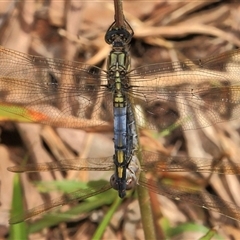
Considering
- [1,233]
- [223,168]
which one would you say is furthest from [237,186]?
[1,233]

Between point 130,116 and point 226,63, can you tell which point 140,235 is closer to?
point 130,116

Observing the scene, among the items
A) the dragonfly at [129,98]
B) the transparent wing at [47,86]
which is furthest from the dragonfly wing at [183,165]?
the transparent wing at [47,86]

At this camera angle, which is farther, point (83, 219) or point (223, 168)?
point (83, 219)

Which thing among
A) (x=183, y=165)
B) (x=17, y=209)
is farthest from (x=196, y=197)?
(x=17, y=209)

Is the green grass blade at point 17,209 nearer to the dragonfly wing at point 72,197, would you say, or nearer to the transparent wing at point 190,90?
the dragonfly wing at point 72,197

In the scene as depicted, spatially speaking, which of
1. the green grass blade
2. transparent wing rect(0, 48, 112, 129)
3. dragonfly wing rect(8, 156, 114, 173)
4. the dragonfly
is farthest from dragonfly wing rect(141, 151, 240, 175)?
the green grass blade

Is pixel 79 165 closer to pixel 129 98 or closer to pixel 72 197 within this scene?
pixel 72 197
